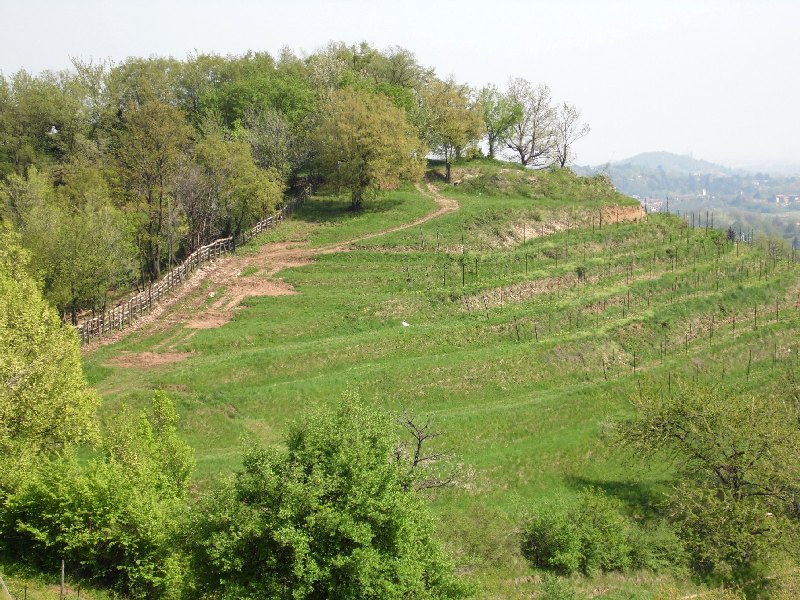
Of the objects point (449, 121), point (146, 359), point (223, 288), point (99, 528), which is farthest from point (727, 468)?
point (449, 121)

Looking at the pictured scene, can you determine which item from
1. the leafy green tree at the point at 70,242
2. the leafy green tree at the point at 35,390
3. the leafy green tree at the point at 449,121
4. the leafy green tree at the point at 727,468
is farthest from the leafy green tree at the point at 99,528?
the leafy green tree at the point at 449,121

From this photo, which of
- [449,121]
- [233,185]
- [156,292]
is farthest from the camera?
[449,121]

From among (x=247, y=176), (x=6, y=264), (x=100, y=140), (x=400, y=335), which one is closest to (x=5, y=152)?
(x=100, y=140)

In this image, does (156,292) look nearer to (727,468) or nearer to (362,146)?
(362,146)

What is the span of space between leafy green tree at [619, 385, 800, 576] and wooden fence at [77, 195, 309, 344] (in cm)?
3213

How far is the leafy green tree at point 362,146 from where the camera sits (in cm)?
6850

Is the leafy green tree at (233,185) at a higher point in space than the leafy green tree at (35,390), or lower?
A: higher

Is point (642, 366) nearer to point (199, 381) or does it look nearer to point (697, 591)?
point (697, 591)

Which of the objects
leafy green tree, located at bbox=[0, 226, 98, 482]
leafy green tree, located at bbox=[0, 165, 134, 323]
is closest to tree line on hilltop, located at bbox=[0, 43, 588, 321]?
leafy green tree, located at bbox=[0, 165, 134, 323]

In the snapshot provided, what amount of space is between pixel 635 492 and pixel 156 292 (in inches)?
1368

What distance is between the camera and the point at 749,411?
33500 mm

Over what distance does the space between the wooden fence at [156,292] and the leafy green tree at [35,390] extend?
43.0 ft

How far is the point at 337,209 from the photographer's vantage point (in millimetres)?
73312

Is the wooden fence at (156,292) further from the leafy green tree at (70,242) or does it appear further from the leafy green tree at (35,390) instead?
the leafy green tree at (35,390)
